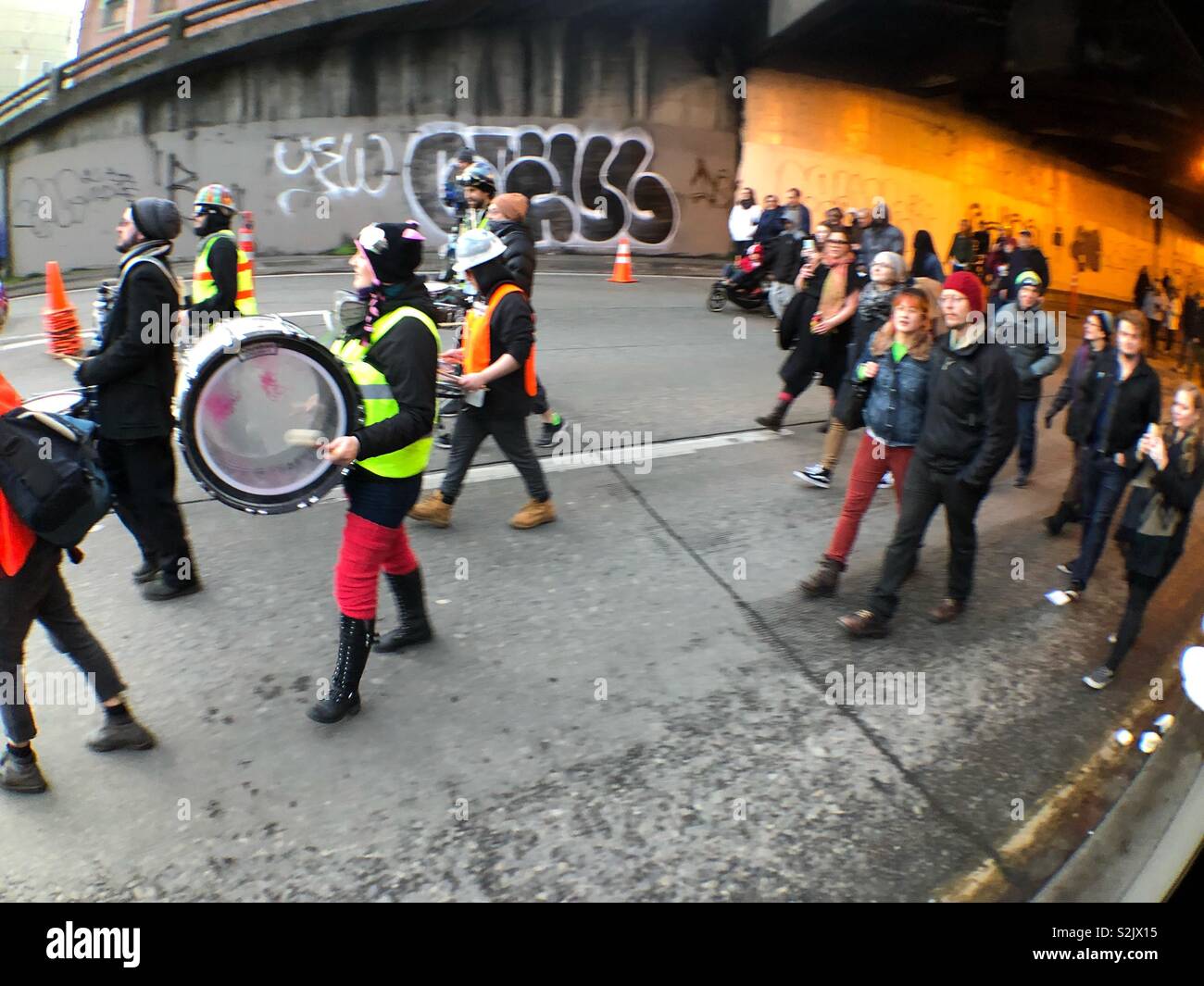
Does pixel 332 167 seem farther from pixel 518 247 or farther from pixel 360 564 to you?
pixel 360 564

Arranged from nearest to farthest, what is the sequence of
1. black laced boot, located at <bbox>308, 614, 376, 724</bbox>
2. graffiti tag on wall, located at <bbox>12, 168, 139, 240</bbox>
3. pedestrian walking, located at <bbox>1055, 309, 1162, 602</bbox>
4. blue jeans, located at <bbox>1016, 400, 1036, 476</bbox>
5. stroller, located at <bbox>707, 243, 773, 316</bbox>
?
black laced boot, located at <bbox>308, 614, 376, 724</bbox> < pedestrian walking, located at <bbox>1055, 309, 1162, 602</bbox> < blue jeans, located at <bbox>1016, 400, 1036, 476</bbox> < stroller, located at <bbox>707, 243, 773, 316</bbox> < graffiti tag on wall, located at <bbox>12, 168, 139, 240</bbox>

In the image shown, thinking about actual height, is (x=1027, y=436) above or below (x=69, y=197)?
below

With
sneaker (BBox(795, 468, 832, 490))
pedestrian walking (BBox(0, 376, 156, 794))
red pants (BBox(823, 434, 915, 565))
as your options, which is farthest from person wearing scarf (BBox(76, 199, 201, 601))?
sneaker (BBox(795, 468, 832, 490))

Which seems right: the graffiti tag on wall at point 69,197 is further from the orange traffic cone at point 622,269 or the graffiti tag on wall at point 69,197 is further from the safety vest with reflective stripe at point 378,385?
the safety vest with reflective stripe at point 378,385

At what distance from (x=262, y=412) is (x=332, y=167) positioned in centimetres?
1676

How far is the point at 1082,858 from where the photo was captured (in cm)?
336

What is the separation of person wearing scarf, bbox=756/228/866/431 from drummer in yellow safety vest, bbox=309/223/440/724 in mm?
4212

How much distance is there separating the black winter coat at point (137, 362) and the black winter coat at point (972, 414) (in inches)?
143

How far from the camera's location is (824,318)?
23.5 ft

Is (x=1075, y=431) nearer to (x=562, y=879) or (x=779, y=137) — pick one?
(x=562, y=879)

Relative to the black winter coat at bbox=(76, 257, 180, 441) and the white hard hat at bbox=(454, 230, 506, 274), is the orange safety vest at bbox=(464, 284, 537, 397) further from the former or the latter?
the black winter coat at bbox=(76, 257, 180, 441)

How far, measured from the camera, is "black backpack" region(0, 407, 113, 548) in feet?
10.2

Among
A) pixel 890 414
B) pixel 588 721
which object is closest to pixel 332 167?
pixel 890 414

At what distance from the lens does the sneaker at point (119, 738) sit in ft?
11.9
